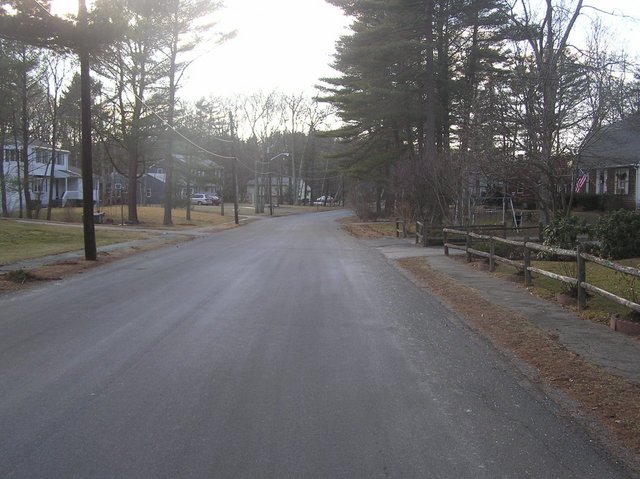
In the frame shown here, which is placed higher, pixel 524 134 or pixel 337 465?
pixel 524 134

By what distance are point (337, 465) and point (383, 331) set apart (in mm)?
4321

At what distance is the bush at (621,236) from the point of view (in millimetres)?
15328

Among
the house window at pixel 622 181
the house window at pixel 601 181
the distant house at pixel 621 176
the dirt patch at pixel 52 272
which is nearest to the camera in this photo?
the dirt patch at pixel 52 272

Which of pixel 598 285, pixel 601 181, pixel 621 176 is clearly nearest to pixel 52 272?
pixel 598 285

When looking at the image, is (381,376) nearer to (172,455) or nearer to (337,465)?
(337,465)

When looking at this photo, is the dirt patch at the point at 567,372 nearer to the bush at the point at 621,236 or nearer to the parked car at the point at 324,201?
the bush at the point at 621,236

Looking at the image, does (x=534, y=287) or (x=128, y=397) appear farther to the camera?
(x=534, y=287)

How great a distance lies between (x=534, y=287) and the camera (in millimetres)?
12078

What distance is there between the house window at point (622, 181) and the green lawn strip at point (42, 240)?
2748cm

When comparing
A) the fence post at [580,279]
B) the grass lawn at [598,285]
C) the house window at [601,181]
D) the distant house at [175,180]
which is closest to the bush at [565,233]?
the grass lawn at [598,285]

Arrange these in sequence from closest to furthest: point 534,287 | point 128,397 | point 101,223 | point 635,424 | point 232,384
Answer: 1. point 635,424
2. point 128,397
3. point 232,384
4. point 534,287
5. point 101,223

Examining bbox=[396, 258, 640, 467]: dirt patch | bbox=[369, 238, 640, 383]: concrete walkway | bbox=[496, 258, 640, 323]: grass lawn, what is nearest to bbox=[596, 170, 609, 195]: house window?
bbox=[496, 258, 640, 323]: grass lawn

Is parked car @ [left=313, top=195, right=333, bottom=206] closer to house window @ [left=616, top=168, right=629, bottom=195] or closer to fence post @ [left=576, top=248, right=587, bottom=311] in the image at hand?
house window @ [left=616, top=168, right=629, bottom=195]

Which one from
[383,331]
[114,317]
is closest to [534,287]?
[383,331]
